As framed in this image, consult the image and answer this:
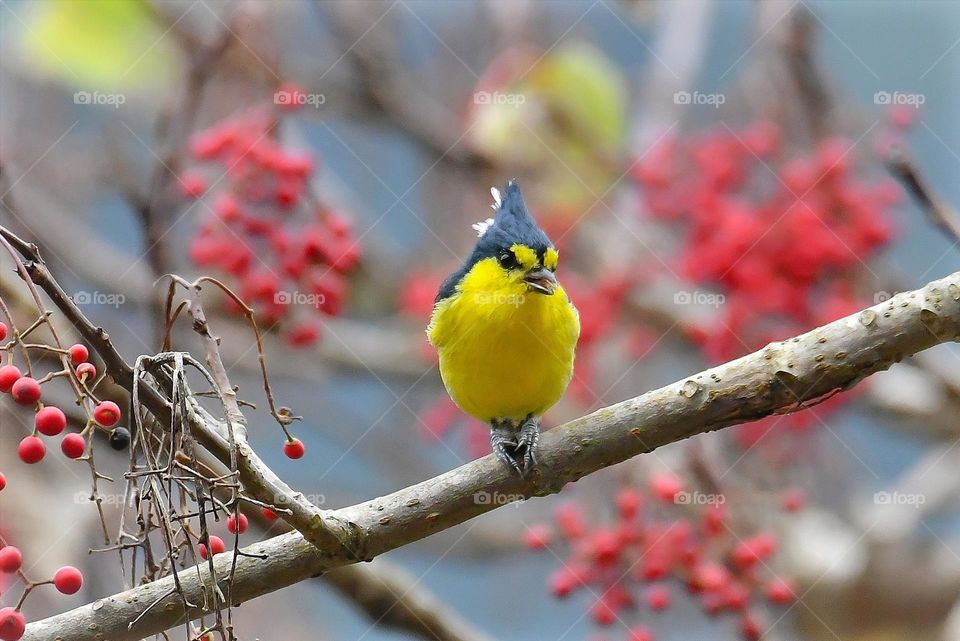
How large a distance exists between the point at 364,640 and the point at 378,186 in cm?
122

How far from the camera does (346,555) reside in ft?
3.95

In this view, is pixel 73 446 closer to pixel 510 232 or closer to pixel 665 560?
pixel 510 232

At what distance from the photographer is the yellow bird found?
1.66 m

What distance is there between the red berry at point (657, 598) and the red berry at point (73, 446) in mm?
1183

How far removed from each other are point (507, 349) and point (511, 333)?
0.10ft

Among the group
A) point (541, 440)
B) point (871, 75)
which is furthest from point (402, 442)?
point (871, 75)

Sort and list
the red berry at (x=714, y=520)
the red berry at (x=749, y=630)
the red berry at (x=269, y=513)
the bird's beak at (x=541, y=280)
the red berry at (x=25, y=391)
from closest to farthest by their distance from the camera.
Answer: the red berry at (x=25, y=391) → the red berry at (x=269, y=513) → the bird's beak at (x=541, y=280) → the red berry at (x=749, y=630) → the red berry at (x=714, y=520)

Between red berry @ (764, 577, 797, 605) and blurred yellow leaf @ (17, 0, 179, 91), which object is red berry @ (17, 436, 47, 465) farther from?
red berry @ (764, 577, 797, 605)

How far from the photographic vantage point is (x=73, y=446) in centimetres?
106

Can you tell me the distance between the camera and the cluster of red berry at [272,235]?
1.84 meters

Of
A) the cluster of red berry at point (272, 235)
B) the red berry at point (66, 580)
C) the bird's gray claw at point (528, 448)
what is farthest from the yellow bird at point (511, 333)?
the red berry at point (66, 580)

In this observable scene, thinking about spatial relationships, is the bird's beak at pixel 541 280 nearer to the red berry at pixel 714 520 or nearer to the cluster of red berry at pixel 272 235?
the cluster of red berry at pixel 272 235

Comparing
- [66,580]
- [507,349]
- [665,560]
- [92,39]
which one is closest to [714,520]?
[665,560]

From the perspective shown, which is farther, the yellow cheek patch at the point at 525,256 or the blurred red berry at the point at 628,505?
the blurred red berry at the point at 628,505
